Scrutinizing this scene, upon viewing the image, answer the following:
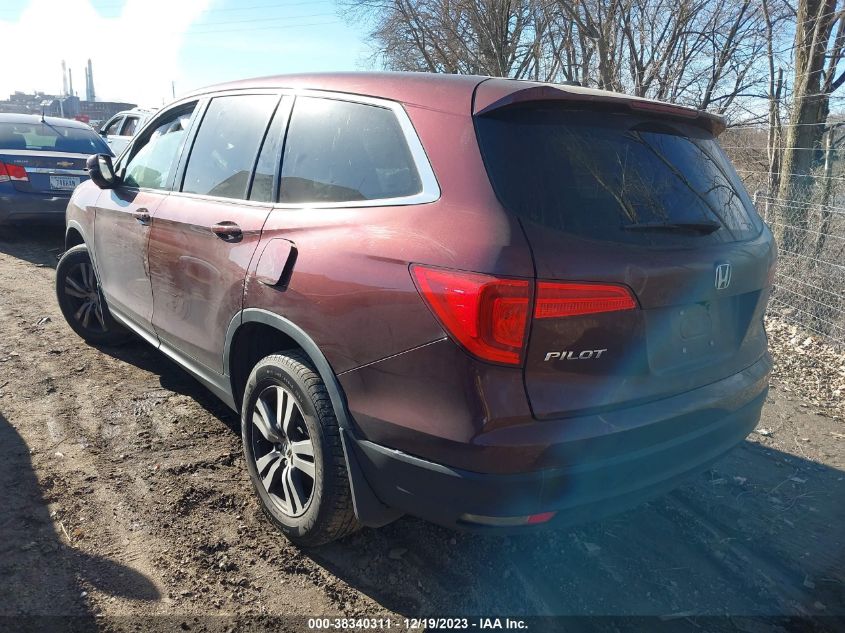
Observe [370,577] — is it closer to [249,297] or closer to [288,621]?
[288,621]

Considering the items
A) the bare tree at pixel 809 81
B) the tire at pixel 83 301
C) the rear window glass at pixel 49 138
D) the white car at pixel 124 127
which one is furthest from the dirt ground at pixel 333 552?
the white car at pixel 124 127

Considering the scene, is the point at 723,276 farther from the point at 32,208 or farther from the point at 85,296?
the point at 32,208

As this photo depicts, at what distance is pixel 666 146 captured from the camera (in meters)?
2.40

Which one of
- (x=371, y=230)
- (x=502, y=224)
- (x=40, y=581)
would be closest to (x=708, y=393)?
(x=502, y=224)

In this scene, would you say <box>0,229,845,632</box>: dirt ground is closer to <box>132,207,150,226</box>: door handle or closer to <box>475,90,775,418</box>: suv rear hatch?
→ <box>475,90,775,418</box>: suv rear hatch

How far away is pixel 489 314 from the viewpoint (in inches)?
72.9

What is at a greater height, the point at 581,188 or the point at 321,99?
the point at 321,99

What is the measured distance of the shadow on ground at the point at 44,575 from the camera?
7.23 ft

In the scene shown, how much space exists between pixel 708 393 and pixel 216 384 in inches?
87.5

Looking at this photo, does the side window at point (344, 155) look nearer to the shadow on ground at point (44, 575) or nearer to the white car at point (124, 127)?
the shadow on ground at point (44, 575)

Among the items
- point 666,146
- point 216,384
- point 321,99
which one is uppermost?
point 321,99

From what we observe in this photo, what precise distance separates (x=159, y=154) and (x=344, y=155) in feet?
6.37

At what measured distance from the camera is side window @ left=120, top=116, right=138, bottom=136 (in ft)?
45.1

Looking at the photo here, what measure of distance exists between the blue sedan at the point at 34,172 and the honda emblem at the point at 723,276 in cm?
719
